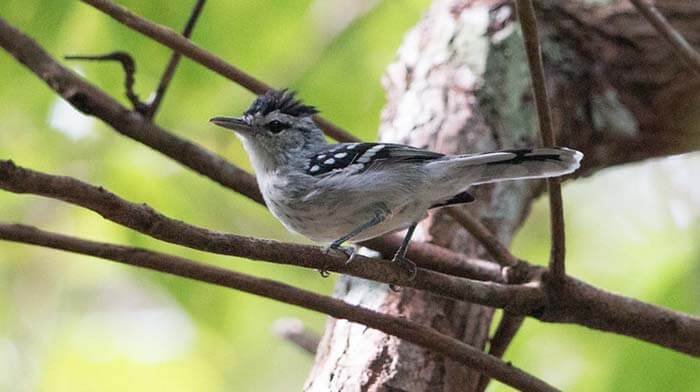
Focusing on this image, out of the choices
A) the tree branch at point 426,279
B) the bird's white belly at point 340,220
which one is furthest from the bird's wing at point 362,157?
the tree branch at point 426,279

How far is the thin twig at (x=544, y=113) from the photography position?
2.64 meters

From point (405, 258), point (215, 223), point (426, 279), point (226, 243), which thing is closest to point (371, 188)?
point (405, 258)

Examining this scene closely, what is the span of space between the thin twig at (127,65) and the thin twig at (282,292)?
113 cm

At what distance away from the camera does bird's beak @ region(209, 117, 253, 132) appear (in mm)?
3775

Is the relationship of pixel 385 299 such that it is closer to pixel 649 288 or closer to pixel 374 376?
pixel 374 376

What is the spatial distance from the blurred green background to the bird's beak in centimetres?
18

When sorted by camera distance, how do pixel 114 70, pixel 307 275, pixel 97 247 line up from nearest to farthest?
1. pixel 97 247
2. pixel 114 70
3. pixel 307 275

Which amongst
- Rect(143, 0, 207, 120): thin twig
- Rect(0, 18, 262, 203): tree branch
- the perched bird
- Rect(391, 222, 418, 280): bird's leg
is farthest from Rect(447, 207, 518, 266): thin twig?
Rect(143, 0, 207, 120): thin twig

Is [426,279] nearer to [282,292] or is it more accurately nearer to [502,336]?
[282,292]

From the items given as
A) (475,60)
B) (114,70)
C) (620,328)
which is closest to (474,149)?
(475,60)

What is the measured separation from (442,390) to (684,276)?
1.18m

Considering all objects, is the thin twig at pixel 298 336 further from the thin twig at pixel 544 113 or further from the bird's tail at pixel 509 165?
the thin twig at pixel 544 113

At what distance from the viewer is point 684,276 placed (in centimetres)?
358

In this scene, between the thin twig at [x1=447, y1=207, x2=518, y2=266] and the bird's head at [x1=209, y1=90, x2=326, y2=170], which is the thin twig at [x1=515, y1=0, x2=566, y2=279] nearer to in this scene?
the thin twig at [x1=447, y1=207, x2=518, y2=266]
